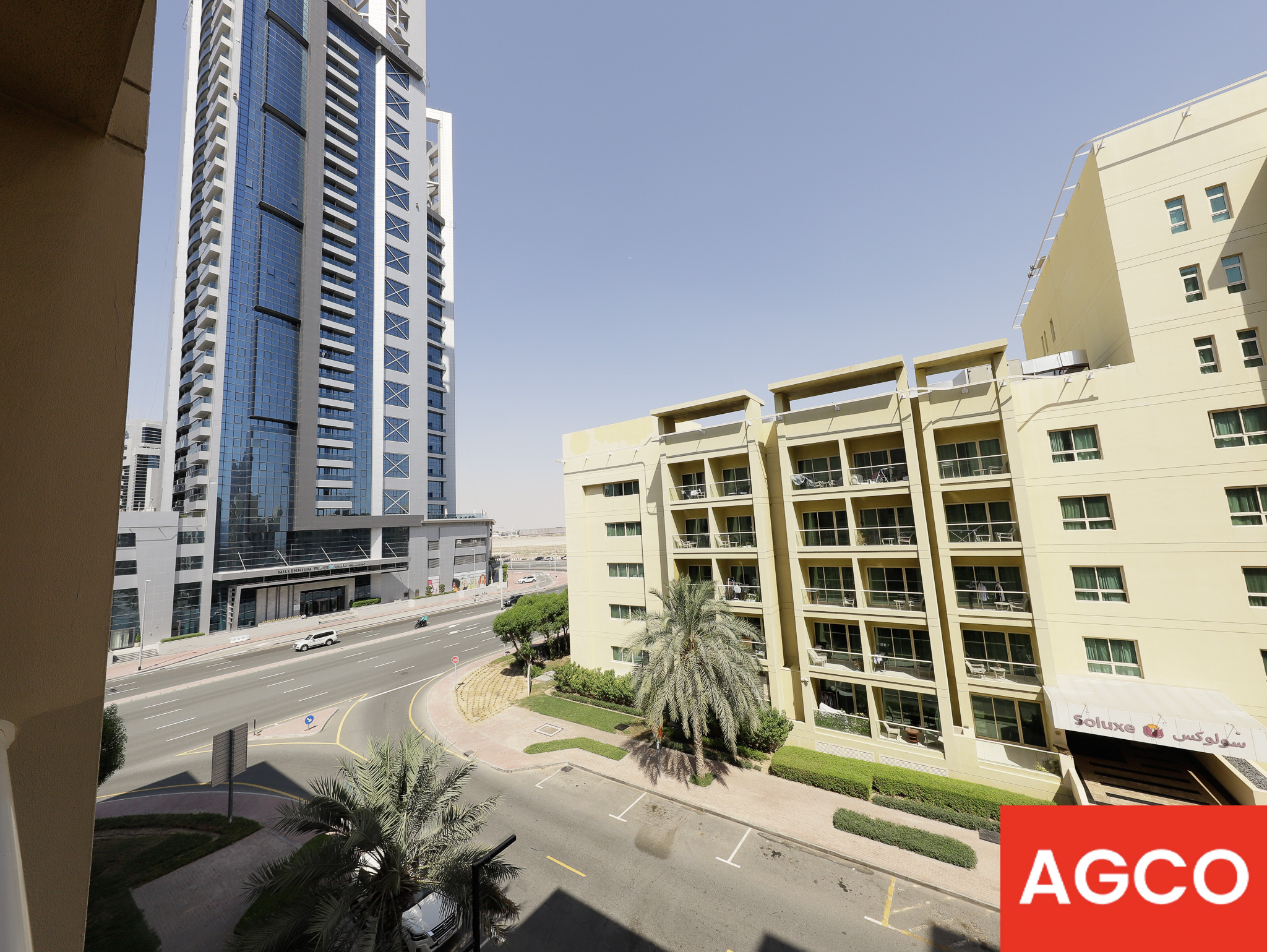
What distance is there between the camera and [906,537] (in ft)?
75.4

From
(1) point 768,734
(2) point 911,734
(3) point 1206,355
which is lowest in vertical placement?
(1) point 768,734

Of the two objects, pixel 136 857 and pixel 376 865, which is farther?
pixel 136 857

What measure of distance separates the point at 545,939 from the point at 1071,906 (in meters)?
14.4

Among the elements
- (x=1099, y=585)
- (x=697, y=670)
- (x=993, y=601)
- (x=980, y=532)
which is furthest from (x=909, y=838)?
(x=1099, y=585)

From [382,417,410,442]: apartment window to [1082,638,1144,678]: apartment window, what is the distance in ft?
241

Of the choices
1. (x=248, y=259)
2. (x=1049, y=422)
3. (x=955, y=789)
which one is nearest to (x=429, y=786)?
(x=955, y=789)

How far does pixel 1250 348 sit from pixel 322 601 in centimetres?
7909

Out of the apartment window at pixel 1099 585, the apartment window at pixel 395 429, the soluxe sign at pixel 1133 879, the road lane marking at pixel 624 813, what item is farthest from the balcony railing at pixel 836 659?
the apartment window at pixel 395 429

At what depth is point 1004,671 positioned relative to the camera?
2081 centimetres

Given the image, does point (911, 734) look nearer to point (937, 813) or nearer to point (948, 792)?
point (948, 792)

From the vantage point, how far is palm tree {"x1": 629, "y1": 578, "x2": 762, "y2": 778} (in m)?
20.3

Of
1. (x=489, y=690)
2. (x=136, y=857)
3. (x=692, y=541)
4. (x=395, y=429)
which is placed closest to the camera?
(x=136, y=857)

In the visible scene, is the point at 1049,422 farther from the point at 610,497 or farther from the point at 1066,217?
the point at 610,497

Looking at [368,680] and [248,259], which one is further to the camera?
[248,259]
